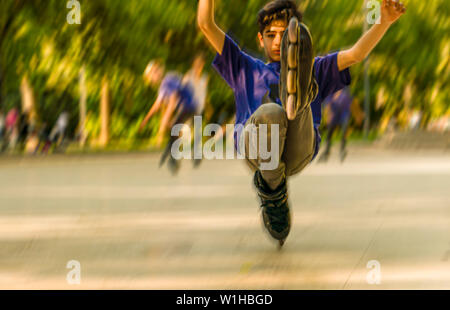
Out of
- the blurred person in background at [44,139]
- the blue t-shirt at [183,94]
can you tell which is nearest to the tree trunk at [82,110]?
the blurred person in background at [44,139]

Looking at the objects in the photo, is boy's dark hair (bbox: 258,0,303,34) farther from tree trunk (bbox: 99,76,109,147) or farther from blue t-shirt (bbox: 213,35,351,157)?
tree trunk (bbox: 99,76,109,147)

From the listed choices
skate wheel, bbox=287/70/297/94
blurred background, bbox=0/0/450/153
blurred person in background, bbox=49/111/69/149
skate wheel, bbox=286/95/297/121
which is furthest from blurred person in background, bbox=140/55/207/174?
blurred person in background, bbox=49/111/69/149

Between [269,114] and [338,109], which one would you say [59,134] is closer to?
[338,109]

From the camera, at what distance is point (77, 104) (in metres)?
30.2

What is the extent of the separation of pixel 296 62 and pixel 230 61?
0.59 metres

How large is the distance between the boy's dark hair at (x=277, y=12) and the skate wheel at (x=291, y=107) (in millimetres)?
793

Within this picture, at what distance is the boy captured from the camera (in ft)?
15.4

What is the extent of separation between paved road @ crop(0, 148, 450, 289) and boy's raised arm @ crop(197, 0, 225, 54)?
122 cm

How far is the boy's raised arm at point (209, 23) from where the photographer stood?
4539mm

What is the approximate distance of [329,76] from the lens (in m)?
5.11

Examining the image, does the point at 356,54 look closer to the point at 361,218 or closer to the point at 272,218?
the point at 272,218

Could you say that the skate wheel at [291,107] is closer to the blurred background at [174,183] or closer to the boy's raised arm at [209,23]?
the boy's raised arm at [209,23]

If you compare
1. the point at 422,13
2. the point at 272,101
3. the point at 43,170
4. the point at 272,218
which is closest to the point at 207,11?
the point at 272,101

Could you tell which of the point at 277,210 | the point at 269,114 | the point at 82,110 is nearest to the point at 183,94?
the point at 277,210
